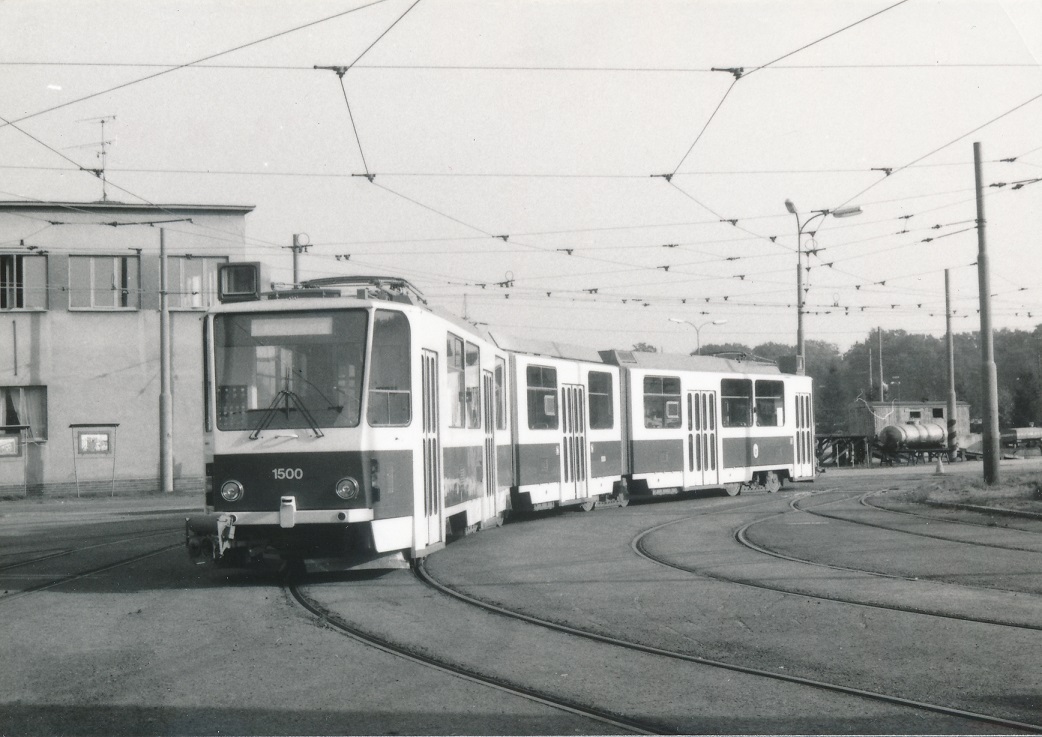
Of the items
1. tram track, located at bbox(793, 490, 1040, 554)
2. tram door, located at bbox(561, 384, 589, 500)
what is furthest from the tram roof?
tram track, located at bbox(793, 490, 1040, 554)

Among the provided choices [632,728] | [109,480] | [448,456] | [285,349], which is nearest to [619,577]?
[448,456]

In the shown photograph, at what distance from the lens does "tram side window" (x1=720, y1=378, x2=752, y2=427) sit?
24406 millimetres

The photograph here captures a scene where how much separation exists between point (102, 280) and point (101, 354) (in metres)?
2.32

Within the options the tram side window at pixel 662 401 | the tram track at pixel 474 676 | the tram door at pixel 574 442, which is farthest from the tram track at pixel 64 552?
the tram side window at pixel 662 401

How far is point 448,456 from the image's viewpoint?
12.5 meters

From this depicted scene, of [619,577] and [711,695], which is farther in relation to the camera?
[619,577]

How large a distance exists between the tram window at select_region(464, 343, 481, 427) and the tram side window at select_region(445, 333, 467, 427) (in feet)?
0.99

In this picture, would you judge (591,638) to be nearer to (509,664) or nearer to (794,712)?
(509,664)

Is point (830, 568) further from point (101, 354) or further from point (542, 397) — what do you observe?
point (101, 354)

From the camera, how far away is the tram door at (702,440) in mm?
23375

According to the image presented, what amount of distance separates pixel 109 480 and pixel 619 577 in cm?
2616

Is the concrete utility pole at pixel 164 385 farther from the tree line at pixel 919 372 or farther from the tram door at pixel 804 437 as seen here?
the tree line at pixel 919 372

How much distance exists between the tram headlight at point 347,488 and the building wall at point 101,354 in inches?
943

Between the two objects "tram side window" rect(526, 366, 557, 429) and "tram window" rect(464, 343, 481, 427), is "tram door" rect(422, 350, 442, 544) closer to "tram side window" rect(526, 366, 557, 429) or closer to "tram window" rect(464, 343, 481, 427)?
"tram window" rect(464, 343, 481, 427)
